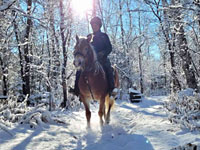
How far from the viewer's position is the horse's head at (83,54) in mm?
4383

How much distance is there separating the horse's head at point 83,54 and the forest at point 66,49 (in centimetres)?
62

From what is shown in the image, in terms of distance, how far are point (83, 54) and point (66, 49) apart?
403 inches

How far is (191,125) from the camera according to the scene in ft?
12.1

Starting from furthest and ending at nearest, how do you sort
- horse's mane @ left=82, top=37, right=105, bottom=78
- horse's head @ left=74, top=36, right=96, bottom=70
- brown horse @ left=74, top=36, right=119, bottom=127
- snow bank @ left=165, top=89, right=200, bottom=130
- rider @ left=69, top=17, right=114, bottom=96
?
rider @ left=69, top=17, right=114, bottom=96 < horse's mane @ left=82, top=37, right=105, bottom=78 < brown horse @ left=74, top=36, right=119, bottom=127 < horse's head @ left=74, top=36, right=96, bottom=70 < snow bank @ left=165, top=89, right=200, bottom=130

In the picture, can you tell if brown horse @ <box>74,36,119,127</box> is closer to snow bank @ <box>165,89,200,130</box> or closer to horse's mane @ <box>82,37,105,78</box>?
horse's mane @ <box>82,37,105,78</box>

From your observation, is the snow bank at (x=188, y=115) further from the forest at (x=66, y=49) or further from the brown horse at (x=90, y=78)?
the brown horse at (x=90, y=78)

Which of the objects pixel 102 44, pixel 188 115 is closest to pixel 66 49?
pixel 102 44

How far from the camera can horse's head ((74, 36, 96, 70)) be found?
14.4 ft

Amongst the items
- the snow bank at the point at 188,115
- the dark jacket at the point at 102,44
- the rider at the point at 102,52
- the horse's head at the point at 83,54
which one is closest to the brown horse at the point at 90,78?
the horse's head at the point at 83,54

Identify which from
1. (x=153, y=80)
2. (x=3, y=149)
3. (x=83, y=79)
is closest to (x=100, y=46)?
(x=83, y=79)

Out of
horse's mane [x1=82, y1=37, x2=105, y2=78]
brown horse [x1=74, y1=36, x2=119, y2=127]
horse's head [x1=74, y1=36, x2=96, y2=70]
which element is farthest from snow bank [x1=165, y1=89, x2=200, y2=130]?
horse's head [x1=74, y1=36, x2=96, y2=70]

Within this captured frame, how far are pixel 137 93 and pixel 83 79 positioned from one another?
953cm

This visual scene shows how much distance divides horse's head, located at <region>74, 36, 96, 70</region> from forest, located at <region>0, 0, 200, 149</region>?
62 cm

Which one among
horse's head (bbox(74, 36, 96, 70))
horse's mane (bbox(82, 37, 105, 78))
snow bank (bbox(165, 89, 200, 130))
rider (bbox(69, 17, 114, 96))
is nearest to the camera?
snow bank (bbox(165, 89, 200, 130))
